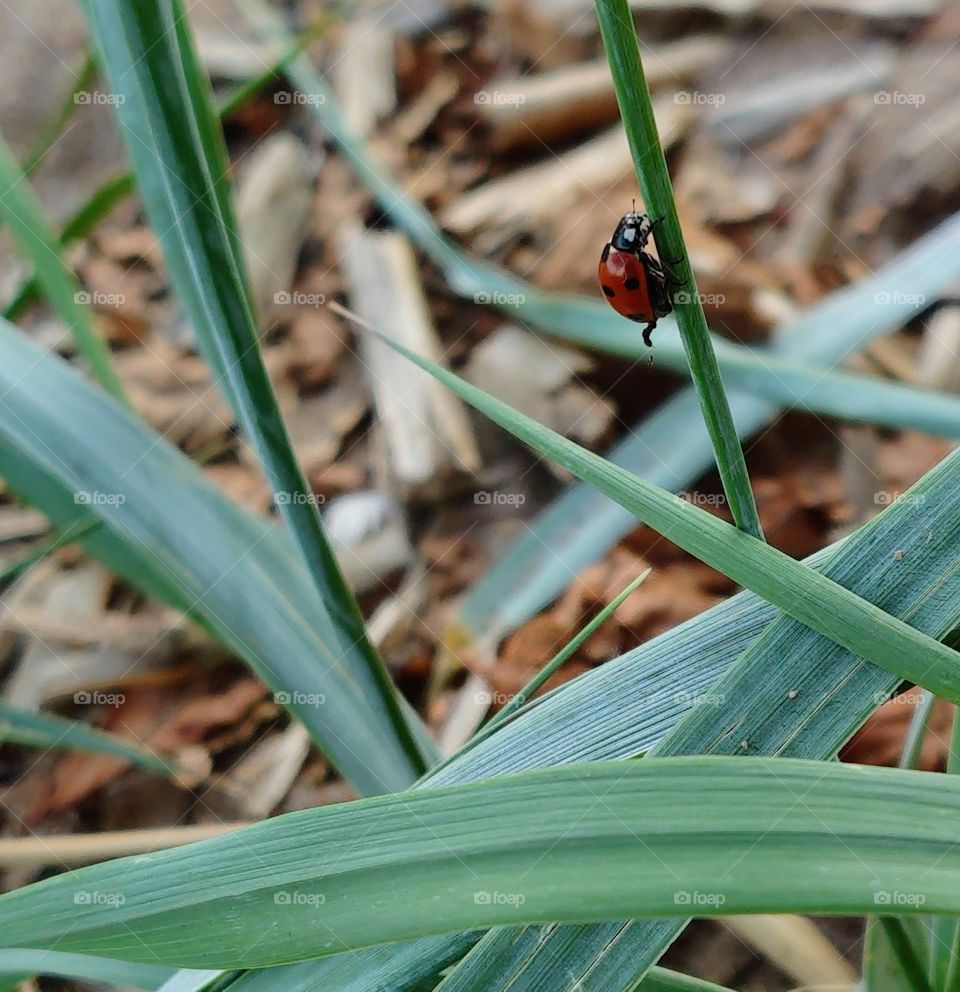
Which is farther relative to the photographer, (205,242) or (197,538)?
(197,538)

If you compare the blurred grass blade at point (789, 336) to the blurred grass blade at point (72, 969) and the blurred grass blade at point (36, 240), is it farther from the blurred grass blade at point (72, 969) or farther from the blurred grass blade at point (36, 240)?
the blurred grass blade at point (72, 969)

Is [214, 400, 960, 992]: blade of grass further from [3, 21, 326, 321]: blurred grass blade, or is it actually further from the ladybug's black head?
[3, 21, 326, 321]: blurred grass blade

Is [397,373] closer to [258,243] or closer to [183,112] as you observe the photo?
[258,243]

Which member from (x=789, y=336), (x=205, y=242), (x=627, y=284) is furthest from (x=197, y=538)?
(x=789, y=336)

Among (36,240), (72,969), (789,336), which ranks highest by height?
(789,336)

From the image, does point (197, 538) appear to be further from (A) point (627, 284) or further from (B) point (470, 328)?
(B) point (470, 328)

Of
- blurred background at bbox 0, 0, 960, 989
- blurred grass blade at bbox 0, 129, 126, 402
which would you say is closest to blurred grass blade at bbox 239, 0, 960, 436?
blurred background at bbox 0, 0, 960, 989

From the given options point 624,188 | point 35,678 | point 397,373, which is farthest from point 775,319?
point 35,678
